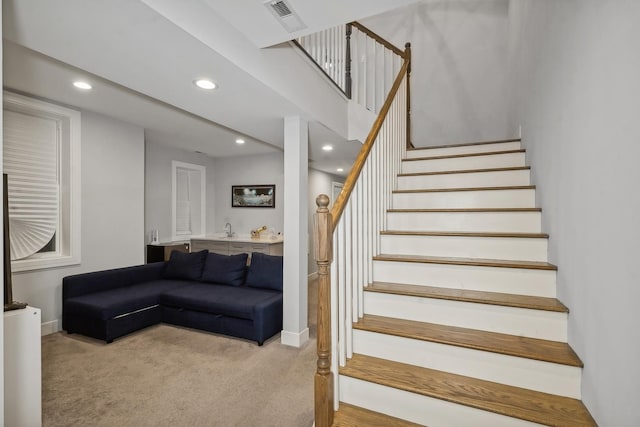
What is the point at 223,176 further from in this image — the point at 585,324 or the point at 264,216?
the point at 585,324

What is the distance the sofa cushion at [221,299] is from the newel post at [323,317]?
1.71 meters

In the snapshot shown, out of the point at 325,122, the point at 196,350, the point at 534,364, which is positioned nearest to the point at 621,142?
the point at 534,364

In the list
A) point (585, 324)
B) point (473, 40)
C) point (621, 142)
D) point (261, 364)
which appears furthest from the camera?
point (473, 40)

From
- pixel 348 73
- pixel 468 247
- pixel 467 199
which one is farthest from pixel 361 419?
pixel 348 73

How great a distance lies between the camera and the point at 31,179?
317cm

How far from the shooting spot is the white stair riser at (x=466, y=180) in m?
2.49

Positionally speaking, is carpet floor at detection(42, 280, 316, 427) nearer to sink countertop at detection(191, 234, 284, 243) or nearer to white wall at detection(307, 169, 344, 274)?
sink countertop at detection(191, 234, 284, 243)

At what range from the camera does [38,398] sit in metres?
1.70

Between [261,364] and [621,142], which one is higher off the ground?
[621,142]

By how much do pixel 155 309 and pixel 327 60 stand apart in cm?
346

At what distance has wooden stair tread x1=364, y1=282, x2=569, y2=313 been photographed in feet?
5.19

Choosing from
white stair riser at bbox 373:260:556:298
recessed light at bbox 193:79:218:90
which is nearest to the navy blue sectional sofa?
white stair riser at bbox 373:260:556:298

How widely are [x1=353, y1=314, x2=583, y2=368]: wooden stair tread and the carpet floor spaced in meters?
0.82

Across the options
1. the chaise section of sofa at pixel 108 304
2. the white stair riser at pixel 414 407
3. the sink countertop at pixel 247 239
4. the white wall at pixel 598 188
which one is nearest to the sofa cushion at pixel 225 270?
the chaise section of sofa at pixel 108 304
